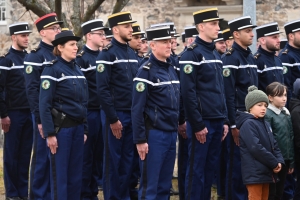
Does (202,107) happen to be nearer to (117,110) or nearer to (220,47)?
(117,110)

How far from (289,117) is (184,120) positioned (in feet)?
4.39

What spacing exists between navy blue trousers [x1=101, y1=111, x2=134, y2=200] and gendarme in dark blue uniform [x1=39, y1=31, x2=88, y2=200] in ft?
2.72

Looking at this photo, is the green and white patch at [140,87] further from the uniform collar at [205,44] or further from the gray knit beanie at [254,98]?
the gray knit beanie at [254,98]

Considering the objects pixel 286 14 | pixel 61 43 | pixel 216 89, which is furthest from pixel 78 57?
pixel 286 14

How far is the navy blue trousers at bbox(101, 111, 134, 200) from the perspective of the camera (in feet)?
30.0

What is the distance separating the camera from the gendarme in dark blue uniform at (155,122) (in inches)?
314

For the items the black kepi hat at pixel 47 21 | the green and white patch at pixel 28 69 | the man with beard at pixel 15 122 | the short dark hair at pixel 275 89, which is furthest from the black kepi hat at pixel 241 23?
the man with beard at pixel 15 122

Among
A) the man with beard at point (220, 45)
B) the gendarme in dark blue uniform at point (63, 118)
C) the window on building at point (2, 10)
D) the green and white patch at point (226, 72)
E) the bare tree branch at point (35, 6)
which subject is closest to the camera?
the gendarme in dark blue uniform at point (63, 118)

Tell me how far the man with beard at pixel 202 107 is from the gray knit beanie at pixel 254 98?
14.5 inches

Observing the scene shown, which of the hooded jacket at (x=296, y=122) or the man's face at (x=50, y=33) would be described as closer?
the hooded jacket at (x=296, y=122)

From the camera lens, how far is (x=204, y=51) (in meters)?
8.77

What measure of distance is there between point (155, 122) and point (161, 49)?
2.64 feet

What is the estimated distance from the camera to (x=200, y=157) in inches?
341

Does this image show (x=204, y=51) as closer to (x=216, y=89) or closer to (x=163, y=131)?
(x=216, y=89)
